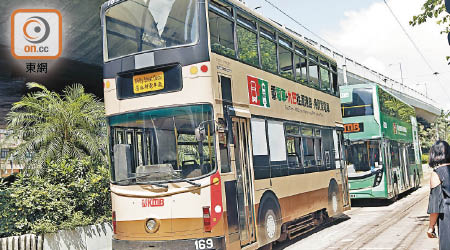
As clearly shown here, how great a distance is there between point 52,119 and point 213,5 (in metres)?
5.66

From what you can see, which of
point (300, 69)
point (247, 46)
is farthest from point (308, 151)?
point (247, 46)

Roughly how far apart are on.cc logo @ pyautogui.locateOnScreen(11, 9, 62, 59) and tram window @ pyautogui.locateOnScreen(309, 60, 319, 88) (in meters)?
13.0

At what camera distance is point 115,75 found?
327 inches

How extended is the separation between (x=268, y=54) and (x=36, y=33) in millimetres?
13879

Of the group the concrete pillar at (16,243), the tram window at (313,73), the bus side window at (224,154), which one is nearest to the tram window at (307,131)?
the tram window at (313,73)

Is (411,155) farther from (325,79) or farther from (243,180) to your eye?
(243,180)

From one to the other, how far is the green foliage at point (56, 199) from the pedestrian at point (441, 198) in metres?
7.49

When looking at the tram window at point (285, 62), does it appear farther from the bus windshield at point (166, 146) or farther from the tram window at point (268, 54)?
the bus windshield at point (166, 146)

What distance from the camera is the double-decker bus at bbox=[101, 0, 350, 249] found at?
7.55 meters

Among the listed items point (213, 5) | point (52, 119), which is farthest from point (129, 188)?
point (52, 119)

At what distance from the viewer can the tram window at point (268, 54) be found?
395 inches

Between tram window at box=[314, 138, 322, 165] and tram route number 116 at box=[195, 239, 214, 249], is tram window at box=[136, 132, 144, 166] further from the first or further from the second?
tram window at box=[314, 138, 322, 165]

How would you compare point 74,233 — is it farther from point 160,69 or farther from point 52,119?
point 160,69

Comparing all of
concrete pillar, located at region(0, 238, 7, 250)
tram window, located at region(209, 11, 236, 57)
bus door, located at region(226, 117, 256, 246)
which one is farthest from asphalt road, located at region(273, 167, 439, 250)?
concrete pillar, located at region(0, 238, 7, 250)
